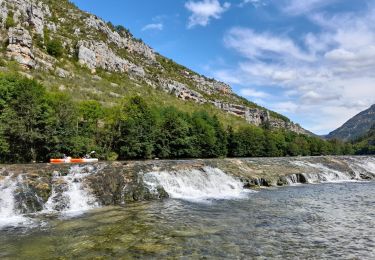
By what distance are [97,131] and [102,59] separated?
260ft

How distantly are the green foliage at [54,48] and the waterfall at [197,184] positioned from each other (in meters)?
92.2

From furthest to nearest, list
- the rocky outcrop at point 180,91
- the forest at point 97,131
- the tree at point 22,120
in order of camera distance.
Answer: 1. the rocky outcrop at point 180,91
2. the forest at point 97,131
3. the tree at point 22,120

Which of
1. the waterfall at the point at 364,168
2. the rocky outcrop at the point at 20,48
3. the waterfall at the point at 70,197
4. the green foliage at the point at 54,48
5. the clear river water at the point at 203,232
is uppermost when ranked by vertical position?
the green foliage at the point at 54,48

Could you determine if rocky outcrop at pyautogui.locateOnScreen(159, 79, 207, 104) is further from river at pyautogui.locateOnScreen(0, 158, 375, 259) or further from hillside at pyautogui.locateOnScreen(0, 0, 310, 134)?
river at pyautogui.locateOnScreen(0, 158, 375, 259)

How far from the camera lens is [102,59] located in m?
141

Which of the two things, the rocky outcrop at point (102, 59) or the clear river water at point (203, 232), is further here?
the rocky outcrop at point (102, 59)

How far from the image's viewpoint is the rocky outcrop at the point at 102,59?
130 meters

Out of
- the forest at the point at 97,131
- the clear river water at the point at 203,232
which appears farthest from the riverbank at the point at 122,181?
the forest at the point at 97,131

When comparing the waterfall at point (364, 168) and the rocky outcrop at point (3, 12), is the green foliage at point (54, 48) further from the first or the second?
the waterfall at point (364, 168)

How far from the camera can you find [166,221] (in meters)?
23.4

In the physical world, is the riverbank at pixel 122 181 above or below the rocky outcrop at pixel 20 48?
below

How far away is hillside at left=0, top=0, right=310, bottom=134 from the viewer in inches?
3846

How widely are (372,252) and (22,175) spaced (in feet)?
91.2

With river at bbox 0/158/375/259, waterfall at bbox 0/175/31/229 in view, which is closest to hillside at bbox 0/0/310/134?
waterfall at bbox 0/175/31/229
